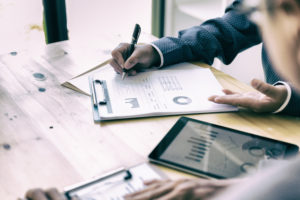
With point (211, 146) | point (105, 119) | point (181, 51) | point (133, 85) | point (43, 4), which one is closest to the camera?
point (211, 146)

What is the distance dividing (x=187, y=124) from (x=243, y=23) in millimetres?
567

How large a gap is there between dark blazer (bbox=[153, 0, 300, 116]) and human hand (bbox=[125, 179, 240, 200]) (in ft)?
1.81

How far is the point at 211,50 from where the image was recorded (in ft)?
4.05

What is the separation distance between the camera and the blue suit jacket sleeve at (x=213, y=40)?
1.20 metres

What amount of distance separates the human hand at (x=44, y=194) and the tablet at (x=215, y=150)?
21 centimetres

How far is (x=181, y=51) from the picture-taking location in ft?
3.93

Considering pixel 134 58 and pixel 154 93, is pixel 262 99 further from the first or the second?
pixel 134 58

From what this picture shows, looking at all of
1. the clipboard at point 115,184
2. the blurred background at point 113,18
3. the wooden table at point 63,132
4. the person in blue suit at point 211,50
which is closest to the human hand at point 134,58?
the person in blue suit at point 211,50

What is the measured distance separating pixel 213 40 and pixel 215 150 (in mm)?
558

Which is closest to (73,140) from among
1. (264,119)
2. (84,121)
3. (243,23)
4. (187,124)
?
(84,121)

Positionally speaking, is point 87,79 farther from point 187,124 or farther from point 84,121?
point 187,124

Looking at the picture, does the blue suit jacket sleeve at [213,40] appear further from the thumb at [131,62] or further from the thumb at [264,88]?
the thumb at [264,88]

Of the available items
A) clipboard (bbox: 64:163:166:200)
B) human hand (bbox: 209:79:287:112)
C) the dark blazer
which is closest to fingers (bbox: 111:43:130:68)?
the dark blazer

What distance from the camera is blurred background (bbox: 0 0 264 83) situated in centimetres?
187
